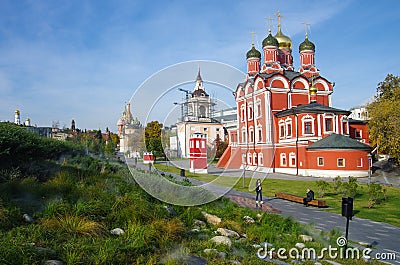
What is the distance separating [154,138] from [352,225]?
8769 millimetres

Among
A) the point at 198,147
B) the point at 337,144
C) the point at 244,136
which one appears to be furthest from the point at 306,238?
the point at 337,144

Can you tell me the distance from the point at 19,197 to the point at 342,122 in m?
35.0

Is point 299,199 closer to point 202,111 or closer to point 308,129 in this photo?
point 202,111

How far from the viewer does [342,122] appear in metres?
37.6

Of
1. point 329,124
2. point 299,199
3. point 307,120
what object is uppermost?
point 307,120

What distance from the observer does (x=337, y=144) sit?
109ft

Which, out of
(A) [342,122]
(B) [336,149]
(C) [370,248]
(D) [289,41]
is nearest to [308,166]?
(B) [336,149]

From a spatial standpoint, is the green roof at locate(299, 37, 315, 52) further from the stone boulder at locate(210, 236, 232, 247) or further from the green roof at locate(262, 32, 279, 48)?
the stone boulder at locate(210, 236, 232, 247)

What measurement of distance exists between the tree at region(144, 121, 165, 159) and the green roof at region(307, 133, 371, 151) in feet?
94.3

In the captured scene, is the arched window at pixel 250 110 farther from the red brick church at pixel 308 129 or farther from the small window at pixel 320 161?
the small window at pixel 320 161

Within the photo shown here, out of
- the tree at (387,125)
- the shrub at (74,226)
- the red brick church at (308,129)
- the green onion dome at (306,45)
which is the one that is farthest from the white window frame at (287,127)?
the shrub at (74,226)

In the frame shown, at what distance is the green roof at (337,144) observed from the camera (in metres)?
33.0
